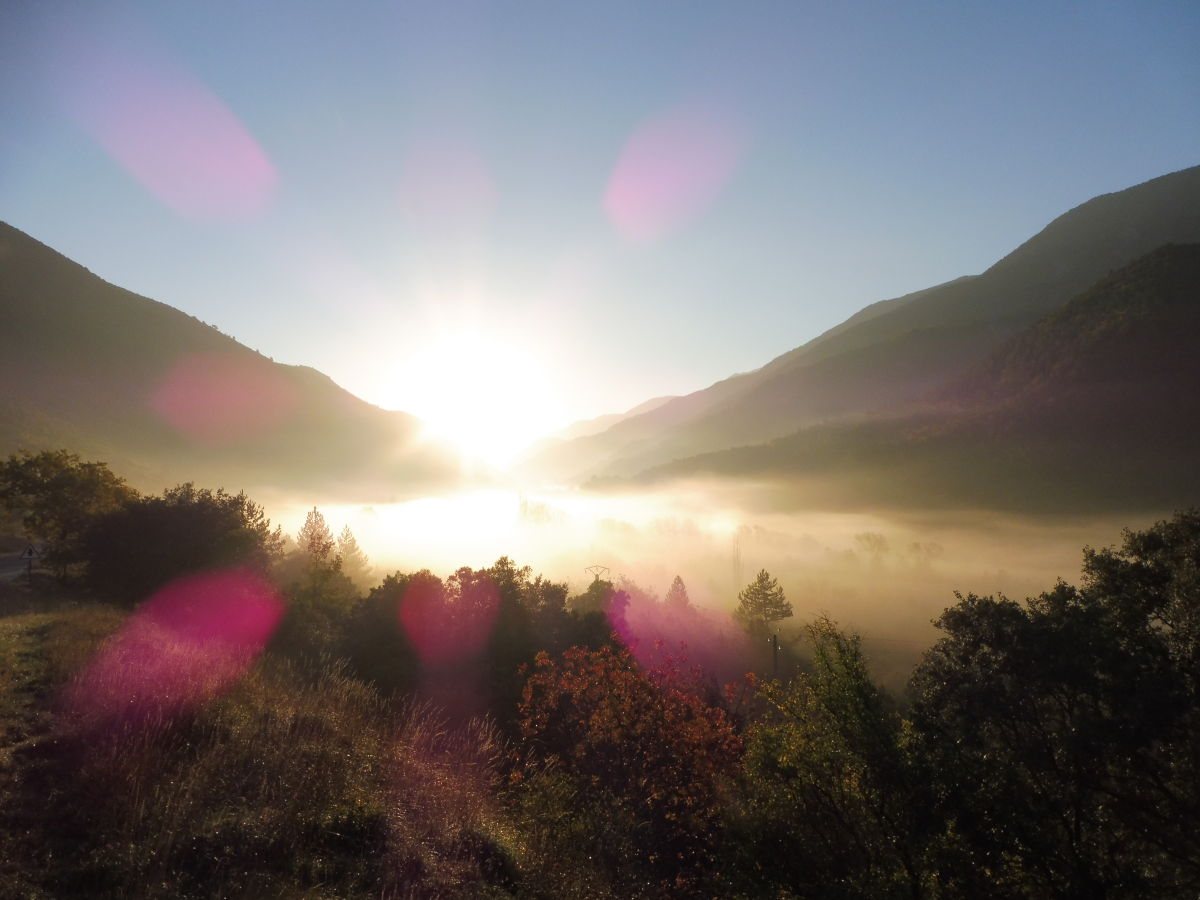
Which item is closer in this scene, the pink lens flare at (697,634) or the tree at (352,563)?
the tree at (352,563)

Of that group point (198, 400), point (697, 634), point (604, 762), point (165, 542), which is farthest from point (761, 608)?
point (198, 400)

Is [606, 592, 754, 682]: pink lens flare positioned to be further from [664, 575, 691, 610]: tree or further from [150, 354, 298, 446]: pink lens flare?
[150, 354, 298, 446]: pink lens flare

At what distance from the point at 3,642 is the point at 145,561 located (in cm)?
1904

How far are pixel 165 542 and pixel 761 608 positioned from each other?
89915 millimetres

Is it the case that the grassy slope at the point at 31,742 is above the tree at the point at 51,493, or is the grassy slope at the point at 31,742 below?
below

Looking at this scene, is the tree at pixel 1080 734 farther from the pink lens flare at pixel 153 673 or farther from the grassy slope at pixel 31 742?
the grassy slope at pixel 31 742

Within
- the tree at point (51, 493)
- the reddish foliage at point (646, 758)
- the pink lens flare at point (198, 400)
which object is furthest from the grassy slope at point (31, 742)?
the pink lens flare at point (198, 400)

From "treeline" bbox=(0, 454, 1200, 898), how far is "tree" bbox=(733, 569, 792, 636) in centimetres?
7568

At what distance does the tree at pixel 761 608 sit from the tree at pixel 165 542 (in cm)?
8366

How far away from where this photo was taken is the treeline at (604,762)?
6.37 meters

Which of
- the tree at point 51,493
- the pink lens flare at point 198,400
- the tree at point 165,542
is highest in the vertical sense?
the pink lens flare at point 198,400

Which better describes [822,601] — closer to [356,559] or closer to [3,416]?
[356,559]

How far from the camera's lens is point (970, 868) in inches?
496

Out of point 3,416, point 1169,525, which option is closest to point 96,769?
point 1169,525
